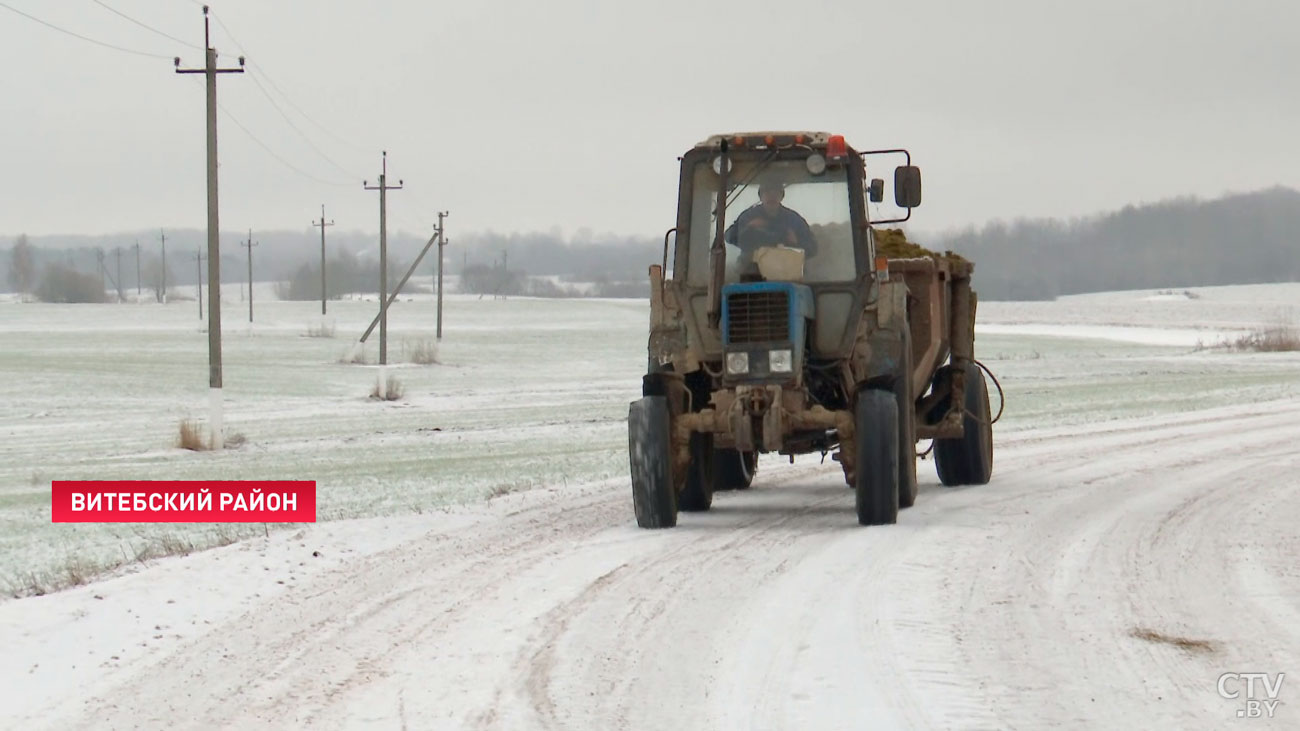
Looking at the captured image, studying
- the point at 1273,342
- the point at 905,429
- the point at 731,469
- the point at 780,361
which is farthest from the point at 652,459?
the point at 1273,342

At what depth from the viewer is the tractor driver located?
11.7 metres

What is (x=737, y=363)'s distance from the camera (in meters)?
11.0

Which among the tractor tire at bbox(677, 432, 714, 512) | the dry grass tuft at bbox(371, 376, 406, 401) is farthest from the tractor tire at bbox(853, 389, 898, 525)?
the dry grass tuft at bbox(371, 376, 406, 401)

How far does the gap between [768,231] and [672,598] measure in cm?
395

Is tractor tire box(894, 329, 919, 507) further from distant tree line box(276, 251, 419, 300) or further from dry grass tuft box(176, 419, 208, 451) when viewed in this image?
distant tree line box(276, 251, 419, 300)

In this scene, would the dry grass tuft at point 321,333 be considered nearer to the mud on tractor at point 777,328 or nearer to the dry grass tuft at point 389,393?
the dry grass tuft at point 389,393

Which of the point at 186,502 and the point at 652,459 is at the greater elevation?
the point at 652,459

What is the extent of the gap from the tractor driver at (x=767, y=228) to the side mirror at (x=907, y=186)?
80cm

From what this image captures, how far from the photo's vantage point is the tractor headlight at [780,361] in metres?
10.9

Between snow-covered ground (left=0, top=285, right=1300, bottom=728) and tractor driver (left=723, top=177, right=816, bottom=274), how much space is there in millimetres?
2103

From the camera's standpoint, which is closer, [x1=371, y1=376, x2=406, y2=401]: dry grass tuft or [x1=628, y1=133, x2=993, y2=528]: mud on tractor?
[x1=628, y1=133, x2=993, y2=528]: mud on tractor

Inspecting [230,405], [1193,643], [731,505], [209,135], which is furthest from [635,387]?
[1193,643]

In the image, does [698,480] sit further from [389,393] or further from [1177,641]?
[389,393]

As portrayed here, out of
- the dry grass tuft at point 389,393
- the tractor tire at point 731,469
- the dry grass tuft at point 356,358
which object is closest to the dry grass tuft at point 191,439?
the tractor tire at point 731,469
